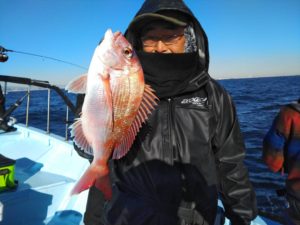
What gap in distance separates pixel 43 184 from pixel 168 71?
2.92 metres

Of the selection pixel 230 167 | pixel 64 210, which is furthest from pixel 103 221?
pixel 64 210

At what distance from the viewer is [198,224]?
1.94 meters

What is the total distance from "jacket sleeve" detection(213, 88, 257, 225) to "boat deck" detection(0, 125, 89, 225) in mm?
2196

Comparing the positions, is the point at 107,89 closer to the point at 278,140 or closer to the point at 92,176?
the point at 92,176

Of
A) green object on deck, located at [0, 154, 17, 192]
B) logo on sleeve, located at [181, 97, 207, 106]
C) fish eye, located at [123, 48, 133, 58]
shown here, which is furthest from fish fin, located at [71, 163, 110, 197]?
green object on deck, located at [0, 154, 17, 192]

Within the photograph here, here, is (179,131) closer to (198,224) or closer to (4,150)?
(198,224)

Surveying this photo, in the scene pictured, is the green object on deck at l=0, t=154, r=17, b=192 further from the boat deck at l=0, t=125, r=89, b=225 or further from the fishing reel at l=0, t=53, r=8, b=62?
the fishing reel at l=0, t=53, r=8, b=62

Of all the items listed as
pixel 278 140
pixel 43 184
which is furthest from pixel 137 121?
pixel 43 184

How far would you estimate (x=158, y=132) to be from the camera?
191cm

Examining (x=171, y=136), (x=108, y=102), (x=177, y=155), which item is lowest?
(x=177, y=155)

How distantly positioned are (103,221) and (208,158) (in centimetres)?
91

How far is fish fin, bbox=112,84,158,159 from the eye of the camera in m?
1.61

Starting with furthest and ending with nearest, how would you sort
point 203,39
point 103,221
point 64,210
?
point 64,210 < point 203,39 < point 103,221

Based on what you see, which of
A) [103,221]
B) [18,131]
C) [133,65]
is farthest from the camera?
[18,131]
